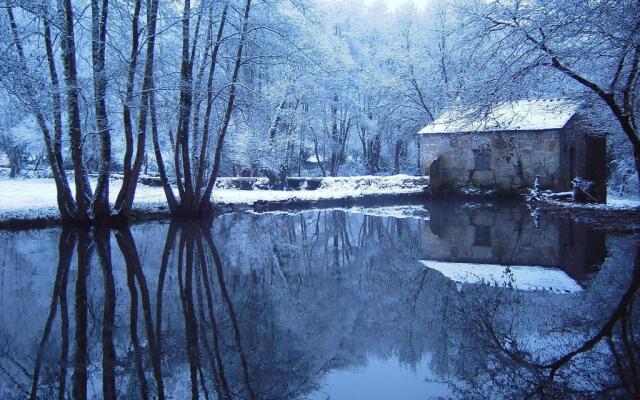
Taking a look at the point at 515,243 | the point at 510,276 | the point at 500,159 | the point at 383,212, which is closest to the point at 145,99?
the point at 383,212

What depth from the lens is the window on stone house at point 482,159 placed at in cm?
2428

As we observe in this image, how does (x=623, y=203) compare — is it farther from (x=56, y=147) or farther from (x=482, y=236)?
(x=56, y=147)

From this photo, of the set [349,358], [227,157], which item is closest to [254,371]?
[349,358]

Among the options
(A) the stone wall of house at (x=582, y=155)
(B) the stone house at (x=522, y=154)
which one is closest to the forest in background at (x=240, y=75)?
(A) the stone wall of house at (x=582, y=155)

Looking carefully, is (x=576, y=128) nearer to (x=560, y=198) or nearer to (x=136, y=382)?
(x=560, y=198)

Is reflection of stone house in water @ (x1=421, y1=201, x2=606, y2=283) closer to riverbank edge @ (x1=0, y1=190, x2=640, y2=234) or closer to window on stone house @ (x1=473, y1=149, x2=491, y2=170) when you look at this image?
riverbank edge @ (x1=0, y1=190, x2=640, y2=234)

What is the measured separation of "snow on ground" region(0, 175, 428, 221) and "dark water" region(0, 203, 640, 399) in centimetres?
530

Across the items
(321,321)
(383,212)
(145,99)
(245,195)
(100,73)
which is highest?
(100,73)

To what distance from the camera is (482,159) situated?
24469 mm

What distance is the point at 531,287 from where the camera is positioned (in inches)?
271

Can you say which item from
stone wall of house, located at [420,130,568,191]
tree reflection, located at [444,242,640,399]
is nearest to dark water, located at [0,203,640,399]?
tree reflection, located at [444,242,640,399]

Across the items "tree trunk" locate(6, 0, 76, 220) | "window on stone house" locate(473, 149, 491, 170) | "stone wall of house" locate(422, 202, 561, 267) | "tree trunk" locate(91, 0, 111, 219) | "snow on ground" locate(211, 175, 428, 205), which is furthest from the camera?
"window on stone house" locate(473, 149, 491, 170)

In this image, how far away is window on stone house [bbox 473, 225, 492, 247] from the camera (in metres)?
11.4

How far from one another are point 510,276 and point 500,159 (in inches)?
689
